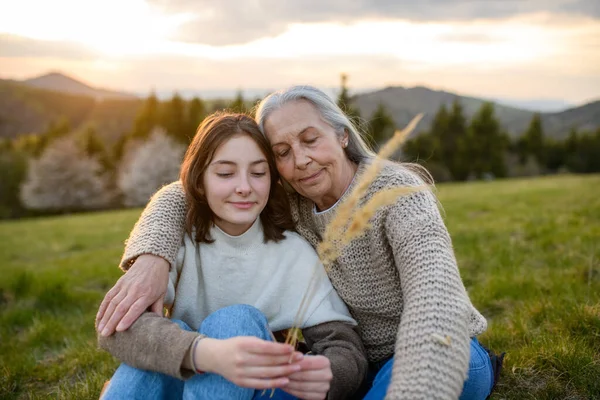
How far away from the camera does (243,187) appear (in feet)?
8.88

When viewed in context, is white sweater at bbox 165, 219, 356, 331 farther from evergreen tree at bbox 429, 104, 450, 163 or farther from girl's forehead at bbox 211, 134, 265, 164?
evergreen tree at bbox 429, 104, 450, 163

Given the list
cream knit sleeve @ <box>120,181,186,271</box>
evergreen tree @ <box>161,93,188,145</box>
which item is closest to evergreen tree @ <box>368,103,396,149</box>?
evergreen tree @ <box>161,93,188,145</box>

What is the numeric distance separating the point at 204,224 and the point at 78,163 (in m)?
44.6

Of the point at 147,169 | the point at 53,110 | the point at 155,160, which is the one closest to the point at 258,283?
the point at 147,169

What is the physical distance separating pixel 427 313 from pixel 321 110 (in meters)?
1.30

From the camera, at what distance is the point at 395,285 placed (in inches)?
106

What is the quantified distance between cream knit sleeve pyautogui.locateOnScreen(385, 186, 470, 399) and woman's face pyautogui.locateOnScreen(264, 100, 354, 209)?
1.70 feet

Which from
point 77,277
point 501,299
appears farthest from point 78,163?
point 501,299

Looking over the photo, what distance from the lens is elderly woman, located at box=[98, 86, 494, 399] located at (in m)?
2.02

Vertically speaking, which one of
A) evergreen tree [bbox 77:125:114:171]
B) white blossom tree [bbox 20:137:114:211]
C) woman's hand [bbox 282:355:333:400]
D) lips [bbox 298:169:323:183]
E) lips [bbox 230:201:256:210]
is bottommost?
white blossom tree [bbox 20:137:114:211]

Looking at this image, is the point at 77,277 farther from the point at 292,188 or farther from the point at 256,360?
the point at 256,360

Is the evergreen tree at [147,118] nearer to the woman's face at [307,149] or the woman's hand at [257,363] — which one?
the woman's face at [307,149]

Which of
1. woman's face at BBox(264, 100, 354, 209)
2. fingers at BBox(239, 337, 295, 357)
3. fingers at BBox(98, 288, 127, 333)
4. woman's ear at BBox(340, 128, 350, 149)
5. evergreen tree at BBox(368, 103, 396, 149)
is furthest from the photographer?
evergreen tree at BBox(368, 103, 396, 149)

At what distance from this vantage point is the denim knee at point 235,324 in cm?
227
